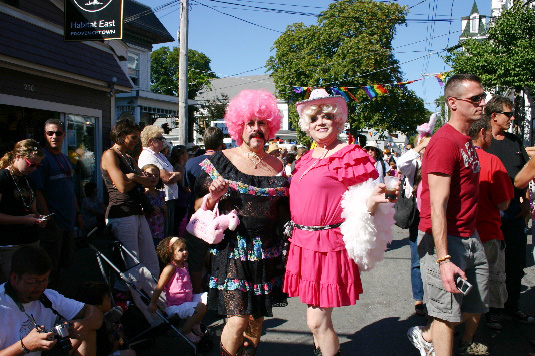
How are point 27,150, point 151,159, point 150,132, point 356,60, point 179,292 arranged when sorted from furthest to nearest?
1. point 356,60
2. point 150,132
3. point 151,159
4. point 179,292
5. point 27,150

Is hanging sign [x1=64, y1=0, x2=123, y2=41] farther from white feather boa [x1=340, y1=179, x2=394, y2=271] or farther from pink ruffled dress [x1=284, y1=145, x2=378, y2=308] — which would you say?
white feather boa [x1=340, y1=179, x2=394, y2=271]

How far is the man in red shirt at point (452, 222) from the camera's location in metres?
2.73

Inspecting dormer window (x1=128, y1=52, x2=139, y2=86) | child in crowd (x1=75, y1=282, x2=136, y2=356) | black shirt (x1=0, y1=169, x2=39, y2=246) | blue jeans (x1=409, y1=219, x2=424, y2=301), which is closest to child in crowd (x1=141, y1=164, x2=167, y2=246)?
black shirt (x1=0, y1=169, x2=39, y2=246)

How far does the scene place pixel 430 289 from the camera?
290 centimetres

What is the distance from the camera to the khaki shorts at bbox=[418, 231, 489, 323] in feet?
9.21

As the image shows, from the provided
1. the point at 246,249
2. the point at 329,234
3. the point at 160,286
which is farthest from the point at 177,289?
the point at 329,234

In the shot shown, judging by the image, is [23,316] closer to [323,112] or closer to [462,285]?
[323,112]

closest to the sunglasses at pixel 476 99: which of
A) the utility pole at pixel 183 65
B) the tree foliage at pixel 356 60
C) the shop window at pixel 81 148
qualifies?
the shop window at pixel 81 148

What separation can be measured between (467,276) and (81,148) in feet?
29.2

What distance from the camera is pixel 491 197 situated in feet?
11.3

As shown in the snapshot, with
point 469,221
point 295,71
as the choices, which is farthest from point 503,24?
point 295,71

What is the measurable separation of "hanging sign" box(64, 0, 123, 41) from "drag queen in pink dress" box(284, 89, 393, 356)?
569 cm

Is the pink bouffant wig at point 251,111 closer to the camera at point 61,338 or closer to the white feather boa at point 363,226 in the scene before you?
the white feather boa at point 363,226


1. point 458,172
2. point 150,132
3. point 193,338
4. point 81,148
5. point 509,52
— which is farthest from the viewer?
point 509,52
